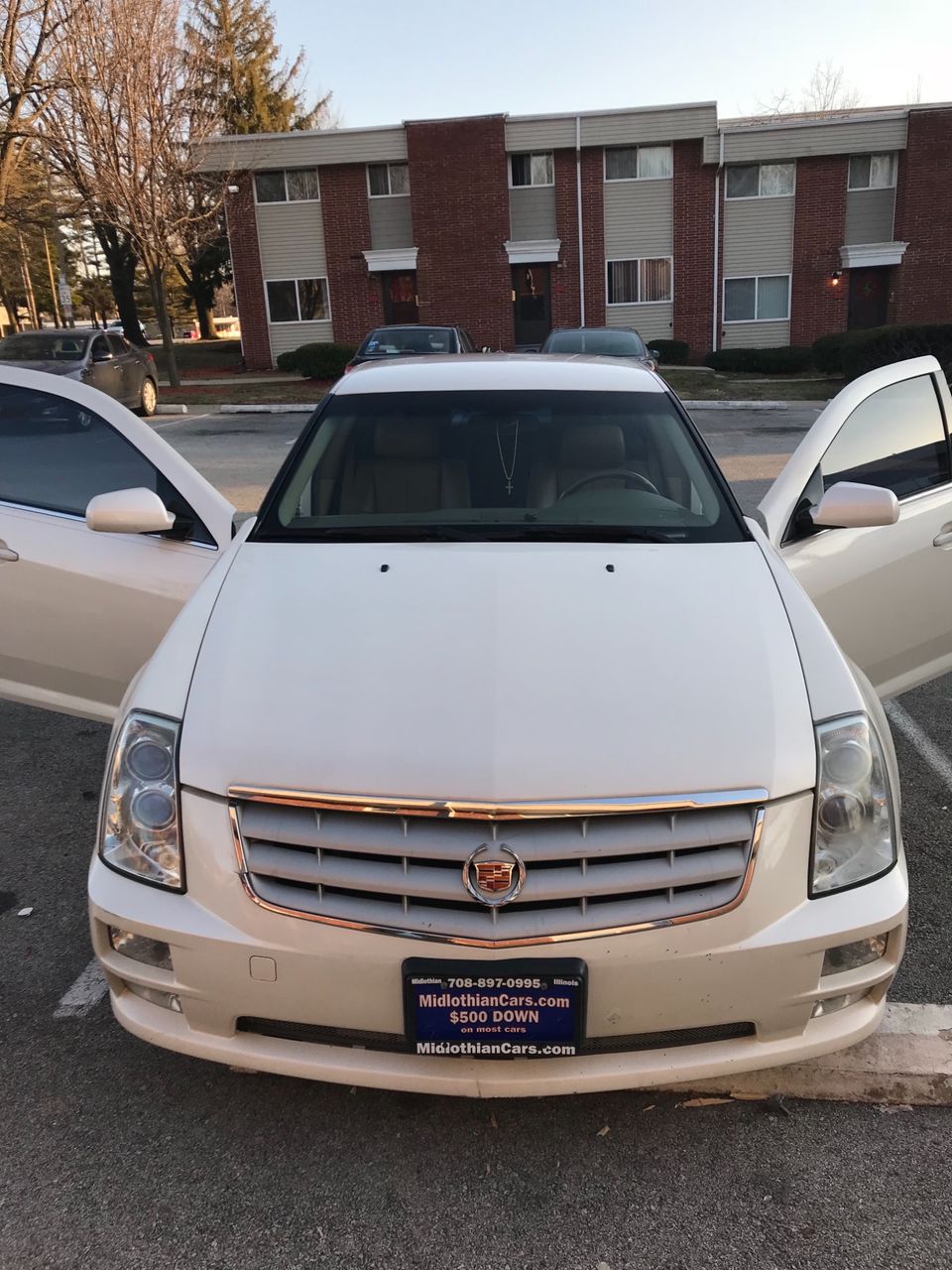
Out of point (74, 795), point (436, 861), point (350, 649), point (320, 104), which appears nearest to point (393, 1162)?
point (436, 861)

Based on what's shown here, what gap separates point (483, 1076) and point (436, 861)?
1.53ft

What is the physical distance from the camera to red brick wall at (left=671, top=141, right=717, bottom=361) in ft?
94.0

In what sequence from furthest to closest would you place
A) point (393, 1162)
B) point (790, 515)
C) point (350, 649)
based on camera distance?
Result: point (790, 515), point (350, 649), point (393, 1162)

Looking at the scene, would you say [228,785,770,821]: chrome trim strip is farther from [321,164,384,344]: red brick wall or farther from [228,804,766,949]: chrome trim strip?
[321,164,384,344]: red brick wall

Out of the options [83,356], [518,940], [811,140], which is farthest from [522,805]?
[811,140]

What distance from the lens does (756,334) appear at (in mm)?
30109

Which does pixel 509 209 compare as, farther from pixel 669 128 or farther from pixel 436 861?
pixel 436 861

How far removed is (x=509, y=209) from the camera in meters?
28.9

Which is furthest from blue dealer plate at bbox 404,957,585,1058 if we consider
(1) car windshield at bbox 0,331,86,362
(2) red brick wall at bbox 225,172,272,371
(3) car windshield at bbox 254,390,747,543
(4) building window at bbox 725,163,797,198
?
(4) building window at bbox 725,163,797,198

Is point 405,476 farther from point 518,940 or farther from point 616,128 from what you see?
point 616,128

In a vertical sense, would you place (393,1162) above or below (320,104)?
below

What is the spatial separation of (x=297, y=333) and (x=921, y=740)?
1128 inches

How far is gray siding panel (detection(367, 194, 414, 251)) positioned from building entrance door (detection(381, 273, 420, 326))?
2.98 ft

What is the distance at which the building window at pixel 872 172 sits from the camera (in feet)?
94.5
